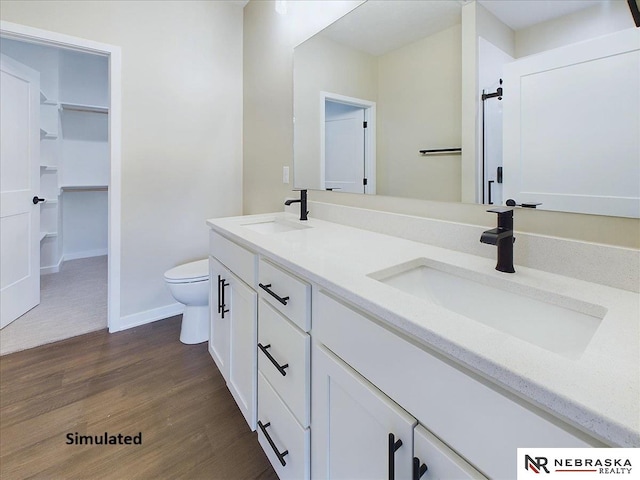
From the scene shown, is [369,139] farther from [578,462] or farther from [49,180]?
[49,180]

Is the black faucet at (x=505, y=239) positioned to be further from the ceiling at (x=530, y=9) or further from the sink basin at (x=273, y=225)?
the sink basin at (x=273, y=225)

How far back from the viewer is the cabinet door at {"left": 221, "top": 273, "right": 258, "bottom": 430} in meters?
1.24

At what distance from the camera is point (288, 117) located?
2162mm

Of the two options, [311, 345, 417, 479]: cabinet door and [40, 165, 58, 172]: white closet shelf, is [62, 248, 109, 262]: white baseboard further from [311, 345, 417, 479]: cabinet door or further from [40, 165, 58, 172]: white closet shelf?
[311, 345, 417, 479]: cabinet door

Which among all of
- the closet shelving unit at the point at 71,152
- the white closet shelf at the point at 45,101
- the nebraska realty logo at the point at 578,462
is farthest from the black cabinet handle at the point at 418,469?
the white closet shelf at the point at 45,101

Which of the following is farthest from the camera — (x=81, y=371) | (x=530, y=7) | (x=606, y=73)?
(x=81, y=371)

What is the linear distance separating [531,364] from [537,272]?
531mm

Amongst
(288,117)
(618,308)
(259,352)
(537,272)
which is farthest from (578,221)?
(288,117)

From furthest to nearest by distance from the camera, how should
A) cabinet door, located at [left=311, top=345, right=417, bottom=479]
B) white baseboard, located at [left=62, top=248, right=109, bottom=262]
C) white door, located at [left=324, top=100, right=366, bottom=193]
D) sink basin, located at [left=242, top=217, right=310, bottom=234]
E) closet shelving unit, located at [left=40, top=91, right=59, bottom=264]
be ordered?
white baseboard, located at [left=62, top=248, right=109, bottom=262]
closet shelving unit, located at [left=40, top=91, right=59, bottom=264]
sink basin, located at [left=242, top=217, right=310, bottom=234]
white door, located at [left=324, top=100, right=366, bottom=193]
cabinet door, located at [left=311, top=345, right=417, bottom=479]

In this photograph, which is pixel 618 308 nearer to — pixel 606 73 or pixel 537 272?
pixel 537 272

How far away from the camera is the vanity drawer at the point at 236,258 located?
1.23m

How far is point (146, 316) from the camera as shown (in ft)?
8.17

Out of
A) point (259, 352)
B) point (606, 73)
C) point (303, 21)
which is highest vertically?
point (303, 21)

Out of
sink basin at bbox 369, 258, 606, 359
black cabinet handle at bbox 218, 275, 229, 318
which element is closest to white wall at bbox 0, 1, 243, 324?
black cabinet handle at bbox 218, 275, 229, 318
